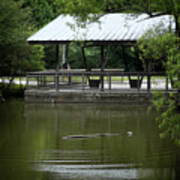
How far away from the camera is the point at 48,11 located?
54.0 metres

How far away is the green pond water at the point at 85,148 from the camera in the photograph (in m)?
9.97

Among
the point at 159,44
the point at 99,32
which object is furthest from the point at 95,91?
the point at 159,44

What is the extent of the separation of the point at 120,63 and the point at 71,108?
19.9 metres

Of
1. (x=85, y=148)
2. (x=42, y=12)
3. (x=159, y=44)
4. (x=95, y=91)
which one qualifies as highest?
(x=42, y=12)

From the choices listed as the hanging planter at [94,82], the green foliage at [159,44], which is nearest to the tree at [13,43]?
the hanging planter at [94,82]

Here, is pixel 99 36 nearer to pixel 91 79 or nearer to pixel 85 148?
pixel 91 79

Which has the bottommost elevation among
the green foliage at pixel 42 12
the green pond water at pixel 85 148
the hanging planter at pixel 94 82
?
Result: the green pond water at pixel 85 148

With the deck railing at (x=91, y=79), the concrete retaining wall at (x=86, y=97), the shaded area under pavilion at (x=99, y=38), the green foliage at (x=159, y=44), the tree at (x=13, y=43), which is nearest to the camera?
the green foliage at (x=159, y=44)

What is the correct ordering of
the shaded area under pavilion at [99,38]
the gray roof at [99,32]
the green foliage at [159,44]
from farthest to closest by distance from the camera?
the gray roof at [99,32] → the shaded area under pavilion at [99,38] → the green foliage at [159,44]

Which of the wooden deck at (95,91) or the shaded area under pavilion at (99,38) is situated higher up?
the shaded area under pavilion at (99,38)

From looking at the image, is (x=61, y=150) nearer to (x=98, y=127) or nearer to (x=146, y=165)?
(x=146, y=165)

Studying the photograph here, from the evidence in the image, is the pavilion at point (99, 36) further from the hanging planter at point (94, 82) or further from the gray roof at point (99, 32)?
the hanging planter at point (94, 82)

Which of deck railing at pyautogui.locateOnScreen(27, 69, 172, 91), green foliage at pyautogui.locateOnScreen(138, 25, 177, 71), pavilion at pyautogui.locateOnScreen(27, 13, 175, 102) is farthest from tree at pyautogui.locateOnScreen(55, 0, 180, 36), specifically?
deck railing at pyautogui.locateOnScreen(27, 69, 172, 91)

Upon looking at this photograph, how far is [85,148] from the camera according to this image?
12.6 m
